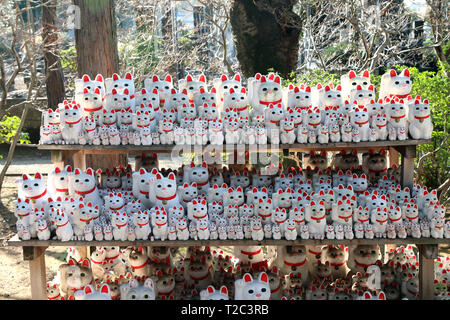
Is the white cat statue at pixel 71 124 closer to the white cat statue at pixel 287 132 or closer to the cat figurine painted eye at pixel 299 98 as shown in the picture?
the white cat statue at pixel 287 132

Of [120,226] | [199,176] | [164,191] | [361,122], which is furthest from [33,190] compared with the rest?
[361,122]

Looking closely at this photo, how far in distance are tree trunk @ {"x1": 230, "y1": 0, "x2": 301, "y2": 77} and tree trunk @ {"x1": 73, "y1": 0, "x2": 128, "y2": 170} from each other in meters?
2.28

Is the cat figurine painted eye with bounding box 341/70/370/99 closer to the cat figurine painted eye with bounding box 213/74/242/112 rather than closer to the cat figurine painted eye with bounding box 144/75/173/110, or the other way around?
the cat figurine painted eye with bounding box 213/74/242/112

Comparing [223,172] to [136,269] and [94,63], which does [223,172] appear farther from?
[94,63]

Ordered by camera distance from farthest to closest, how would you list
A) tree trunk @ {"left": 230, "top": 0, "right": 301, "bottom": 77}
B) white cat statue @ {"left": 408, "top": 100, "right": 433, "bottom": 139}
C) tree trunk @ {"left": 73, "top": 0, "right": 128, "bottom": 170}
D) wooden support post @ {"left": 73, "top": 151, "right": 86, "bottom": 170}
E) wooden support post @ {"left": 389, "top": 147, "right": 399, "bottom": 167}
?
tree trunk @ {"left": 230, "top": 0, "right": 301, "bottom": 77} → tree trunk @ {"left": 73, "top": 0, "right": 128, "bottom": 170} → wooden support post @ {"left": 389, "top": 147, "right": 399, "bottom": 167} → wooden support post @ {"left": 73, "top": 151, "right": 86, "bottom": 170} → white cat statue @ {"left": 408, "top": 100, "right": 433, "bottom": 139}

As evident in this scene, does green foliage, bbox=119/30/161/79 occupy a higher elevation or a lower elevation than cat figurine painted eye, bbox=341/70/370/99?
higher

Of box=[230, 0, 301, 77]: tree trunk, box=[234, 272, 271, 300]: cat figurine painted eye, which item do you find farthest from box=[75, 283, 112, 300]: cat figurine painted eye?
box=[230, 0, 301, 77]: tree trunk

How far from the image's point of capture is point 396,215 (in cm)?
344

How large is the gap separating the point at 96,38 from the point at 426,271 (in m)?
4.08

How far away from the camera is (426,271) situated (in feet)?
11.9

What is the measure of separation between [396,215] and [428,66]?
408 inches

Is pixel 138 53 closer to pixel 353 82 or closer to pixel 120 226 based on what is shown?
pixel 353 82

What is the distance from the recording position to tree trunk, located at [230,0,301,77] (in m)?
6.81

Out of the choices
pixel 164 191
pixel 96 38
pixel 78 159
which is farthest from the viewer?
pixel 96 38
